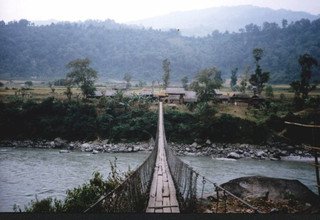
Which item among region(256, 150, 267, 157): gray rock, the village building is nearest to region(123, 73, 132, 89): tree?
the village building

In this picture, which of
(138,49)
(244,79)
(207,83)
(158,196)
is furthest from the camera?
(207,83)

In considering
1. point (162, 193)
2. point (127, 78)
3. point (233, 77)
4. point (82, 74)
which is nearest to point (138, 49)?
point (127, 78)

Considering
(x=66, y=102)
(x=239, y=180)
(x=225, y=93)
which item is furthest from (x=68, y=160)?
(x=239, y=180)

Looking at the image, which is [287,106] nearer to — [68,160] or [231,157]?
[231,157]

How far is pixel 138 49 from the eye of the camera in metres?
11.5

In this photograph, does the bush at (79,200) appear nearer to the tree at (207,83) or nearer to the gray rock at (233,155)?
the gray rock at (233,155)

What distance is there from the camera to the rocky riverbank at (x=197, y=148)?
13.0 m

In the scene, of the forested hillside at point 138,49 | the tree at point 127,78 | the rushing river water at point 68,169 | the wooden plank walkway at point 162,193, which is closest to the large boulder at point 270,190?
the wooden plank walkway at point 162,193

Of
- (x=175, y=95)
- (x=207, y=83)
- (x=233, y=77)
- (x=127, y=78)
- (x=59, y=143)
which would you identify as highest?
(x=233, y=77)

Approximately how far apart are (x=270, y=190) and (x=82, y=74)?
20.6 feet

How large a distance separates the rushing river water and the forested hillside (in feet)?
9.02

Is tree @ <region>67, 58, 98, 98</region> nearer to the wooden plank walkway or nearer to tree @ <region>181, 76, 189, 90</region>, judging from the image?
the wooden plank walkway

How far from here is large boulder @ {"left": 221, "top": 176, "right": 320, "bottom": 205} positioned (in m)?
4.69

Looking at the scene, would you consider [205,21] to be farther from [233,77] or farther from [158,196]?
[158,196]
